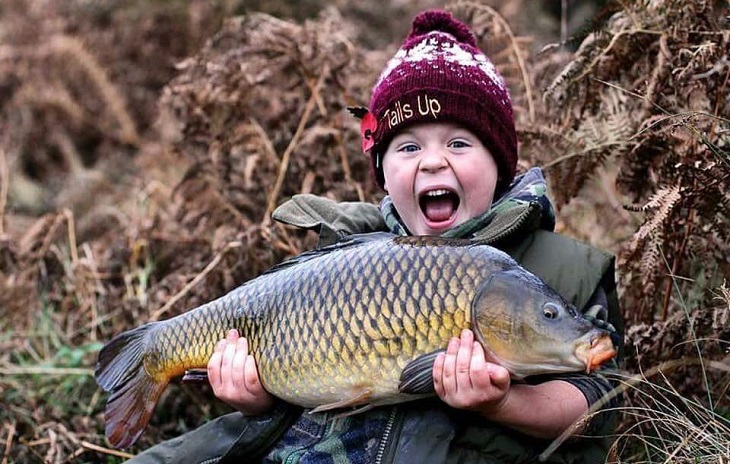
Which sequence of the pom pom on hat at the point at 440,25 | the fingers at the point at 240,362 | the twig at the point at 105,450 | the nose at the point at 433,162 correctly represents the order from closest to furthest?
1. the fingers at the point at 240,362
2. the nose at the point at 433,162
3. the pom pom on hat at the point at 440,25
4. the twig at the point at 105,450

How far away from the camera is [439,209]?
2.53m

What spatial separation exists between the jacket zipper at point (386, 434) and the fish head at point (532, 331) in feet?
1.26

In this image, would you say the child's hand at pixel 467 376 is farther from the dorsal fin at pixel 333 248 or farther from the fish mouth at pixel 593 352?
the dorsal fin at pixel 333 248

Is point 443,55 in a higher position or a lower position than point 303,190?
higher

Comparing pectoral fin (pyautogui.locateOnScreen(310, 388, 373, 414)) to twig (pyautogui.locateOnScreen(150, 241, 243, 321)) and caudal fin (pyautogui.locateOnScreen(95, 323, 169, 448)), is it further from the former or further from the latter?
twig (pyautogui.locateOnScreen(150, 241, 243, 321))

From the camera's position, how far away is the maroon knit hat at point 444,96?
2.52 metres

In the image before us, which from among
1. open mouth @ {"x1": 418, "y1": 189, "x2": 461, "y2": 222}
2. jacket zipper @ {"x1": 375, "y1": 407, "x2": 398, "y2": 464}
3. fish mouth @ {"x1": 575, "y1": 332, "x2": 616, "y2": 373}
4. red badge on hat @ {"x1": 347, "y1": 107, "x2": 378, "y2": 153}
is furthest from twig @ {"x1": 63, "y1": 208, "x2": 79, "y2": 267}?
fish mouth @ {"x1": 575, "y1": 332, "x2": 616, "y2": 373}

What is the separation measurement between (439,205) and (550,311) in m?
0.67

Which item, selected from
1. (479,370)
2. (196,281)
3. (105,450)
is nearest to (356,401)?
(479,370)

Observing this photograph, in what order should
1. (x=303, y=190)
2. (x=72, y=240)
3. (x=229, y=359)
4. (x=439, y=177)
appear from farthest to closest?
(x=72, y=240) < (x=303, y=190) < (x=439, y=177) < (x=229, y=359)

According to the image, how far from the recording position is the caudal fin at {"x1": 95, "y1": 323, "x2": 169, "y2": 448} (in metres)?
2.48

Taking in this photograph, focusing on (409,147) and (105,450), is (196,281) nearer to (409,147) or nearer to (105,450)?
(105,450)

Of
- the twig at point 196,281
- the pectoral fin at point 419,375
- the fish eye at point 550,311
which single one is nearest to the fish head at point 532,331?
the fish eye at point 550,311

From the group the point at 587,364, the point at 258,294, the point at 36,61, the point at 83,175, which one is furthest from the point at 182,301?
the point at 36,61
